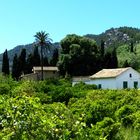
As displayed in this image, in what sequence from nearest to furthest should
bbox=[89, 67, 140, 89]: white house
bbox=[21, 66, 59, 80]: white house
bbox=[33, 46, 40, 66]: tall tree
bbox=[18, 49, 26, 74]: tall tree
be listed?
bbox=[89, 67, 140, 89]: white house
bbox=[21, 66, 59, 80]: white house
bbox=[18, 49, 26, 74]: tall tree
bbox=[33, 46, 40, 66]: tall tree

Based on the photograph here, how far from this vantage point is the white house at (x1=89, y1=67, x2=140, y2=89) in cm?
6388

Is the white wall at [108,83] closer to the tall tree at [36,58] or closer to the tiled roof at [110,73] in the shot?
the tiled roof at [110,73]

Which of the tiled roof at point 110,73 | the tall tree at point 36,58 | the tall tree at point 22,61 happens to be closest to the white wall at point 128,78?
the tiled roof at point 110,73

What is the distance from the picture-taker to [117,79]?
210 feet

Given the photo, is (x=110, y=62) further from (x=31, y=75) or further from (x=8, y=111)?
(x=8, y=111)

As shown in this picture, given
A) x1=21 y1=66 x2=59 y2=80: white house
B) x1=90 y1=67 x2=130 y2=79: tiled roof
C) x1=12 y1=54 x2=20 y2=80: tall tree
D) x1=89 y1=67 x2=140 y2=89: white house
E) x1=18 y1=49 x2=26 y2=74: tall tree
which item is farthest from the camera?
x1=18 y1=49 x2=26 y2=74: tall tree

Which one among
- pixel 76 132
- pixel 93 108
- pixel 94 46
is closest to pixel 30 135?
pixel 76 132

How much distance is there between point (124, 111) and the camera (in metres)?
19.2

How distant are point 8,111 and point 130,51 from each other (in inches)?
4296

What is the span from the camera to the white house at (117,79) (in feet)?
210

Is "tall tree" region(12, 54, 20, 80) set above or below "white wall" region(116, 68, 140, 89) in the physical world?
Answer: above

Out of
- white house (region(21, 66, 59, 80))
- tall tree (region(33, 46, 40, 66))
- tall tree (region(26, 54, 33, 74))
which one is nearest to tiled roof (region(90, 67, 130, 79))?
white house (region(21, 66, 59, 80))

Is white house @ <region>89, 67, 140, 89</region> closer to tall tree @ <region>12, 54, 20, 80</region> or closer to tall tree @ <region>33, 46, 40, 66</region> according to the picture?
tall tree @ <region>12, 54, 20, 80</region>

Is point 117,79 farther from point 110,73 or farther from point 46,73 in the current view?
point 46,73
